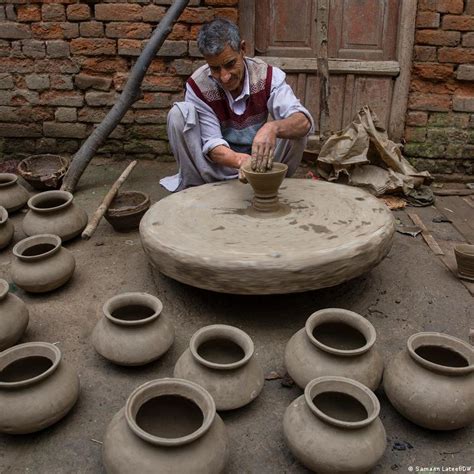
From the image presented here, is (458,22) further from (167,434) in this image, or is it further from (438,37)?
(167,434)

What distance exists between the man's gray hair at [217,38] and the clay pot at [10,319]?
6.11 ft

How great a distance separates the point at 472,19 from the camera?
4602 millimetres

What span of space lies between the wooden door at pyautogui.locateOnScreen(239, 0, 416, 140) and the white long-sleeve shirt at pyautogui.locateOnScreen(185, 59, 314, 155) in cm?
128

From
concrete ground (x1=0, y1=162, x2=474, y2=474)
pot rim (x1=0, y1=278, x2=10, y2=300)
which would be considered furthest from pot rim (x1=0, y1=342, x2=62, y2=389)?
pot rim (x1=0, y1=278, x2=10, y2=300)

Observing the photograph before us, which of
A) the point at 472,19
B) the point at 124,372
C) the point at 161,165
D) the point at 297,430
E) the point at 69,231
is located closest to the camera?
the point at 297,430

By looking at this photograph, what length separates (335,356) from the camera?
232 cm

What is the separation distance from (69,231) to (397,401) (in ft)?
8.15

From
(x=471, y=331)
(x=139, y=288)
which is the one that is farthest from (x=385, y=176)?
(x=139, y=288)

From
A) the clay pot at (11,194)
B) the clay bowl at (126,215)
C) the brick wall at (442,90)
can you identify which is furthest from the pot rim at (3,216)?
the brick wall at (442,90)

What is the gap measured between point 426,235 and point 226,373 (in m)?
2.32

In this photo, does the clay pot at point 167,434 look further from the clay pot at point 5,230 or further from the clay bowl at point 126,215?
the clay pot at point 5,230

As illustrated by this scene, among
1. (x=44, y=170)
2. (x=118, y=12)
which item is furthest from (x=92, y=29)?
(x=44, y=170)

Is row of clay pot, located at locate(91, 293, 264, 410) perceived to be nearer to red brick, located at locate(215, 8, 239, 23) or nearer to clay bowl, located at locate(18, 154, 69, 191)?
clay bowl, located at locate(18, 154, 69, 191)

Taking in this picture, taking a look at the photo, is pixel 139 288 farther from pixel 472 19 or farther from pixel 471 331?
pixel 472 19
